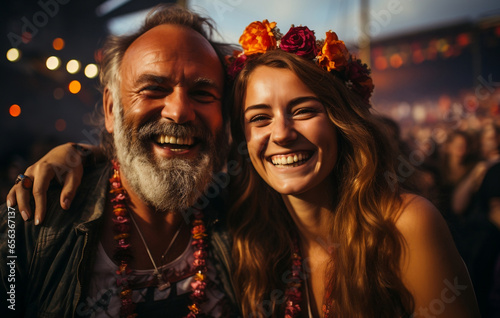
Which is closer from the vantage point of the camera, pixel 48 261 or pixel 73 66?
pixel 48 261

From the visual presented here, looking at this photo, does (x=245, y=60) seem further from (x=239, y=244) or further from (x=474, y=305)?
(x=474, y=305)

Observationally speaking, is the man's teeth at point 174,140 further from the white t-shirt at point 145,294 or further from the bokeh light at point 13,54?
the bokeh light at point 13,54

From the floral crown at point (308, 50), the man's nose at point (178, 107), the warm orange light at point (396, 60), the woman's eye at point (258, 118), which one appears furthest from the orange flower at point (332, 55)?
the warm orange light at point (396, 60)

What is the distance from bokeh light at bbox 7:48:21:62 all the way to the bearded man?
516 centimetres

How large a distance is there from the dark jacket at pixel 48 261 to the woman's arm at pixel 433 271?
176 cm

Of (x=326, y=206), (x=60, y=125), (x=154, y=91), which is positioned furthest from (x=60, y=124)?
(x=326, y=206)

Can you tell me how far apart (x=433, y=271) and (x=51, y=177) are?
2.18m

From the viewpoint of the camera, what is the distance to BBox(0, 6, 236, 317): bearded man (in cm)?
181

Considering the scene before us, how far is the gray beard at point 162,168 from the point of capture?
2.06 meters

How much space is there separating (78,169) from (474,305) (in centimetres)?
242

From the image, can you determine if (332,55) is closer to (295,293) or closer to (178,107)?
(178,107)

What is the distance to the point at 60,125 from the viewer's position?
732 centimetres

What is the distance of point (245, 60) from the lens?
2.20 meters

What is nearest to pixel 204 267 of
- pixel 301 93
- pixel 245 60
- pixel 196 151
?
pixel 196 151
